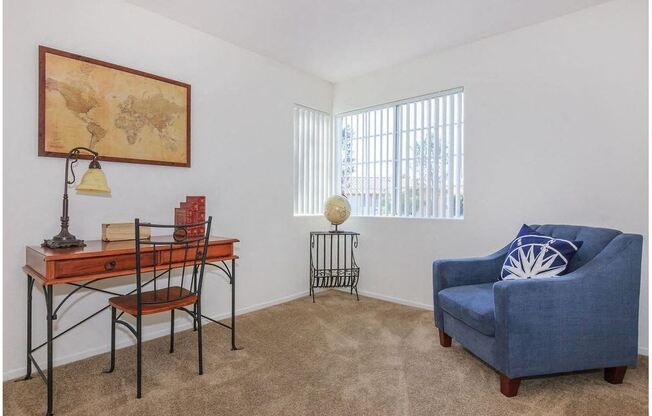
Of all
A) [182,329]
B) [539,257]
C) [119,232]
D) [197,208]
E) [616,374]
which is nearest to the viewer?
[616,374]

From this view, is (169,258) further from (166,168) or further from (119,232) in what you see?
(166,168)

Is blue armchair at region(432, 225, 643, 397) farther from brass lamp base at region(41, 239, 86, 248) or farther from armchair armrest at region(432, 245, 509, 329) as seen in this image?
brass lamp base at region(41, 239, 86, 248)

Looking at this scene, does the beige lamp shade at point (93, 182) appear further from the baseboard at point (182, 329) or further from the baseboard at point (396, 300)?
the baseboard at point (396, 300)

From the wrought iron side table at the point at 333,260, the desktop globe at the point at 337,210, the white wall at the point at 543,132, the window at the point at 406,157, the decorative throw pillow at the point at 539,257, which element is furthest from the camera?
the wrought iron side table at the point at 333,260

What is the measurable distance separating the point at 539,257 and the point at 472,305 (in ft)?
1.66

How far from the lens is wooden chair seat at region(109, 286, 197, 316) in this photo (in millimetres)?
2154

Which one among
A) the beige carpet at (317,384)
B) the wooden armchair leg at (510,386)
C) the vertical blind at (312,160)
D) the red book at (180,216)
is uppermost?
A: the vertical blind at (312,160)

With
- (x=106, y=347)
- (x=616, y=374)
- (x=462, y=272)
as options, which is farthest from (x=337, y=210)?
(x=616, y=374)

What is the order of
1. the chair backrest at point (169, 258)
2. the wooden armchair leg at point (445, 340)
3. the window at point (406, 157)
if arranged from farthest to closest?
1. the window at point (406, 157)
2. the wooden armchair leg at point (445, 340)
3. the chair backrest at point (169, 258)

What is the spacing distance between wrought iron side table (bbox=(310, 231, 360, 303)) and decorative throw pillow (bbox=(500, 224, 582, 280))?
182cm

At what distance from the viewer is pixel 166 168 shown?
119 inches

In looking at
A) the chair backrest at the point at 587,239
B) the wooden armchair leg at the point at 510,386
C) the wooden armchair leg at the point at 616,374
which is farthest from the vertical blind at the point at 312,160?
the wooden armchair leg at the point at 616,374

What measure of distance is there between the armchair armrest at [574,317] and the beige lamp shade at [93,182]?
2288 mm

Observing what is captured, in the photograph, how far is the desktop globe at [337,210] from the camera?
160 inches
